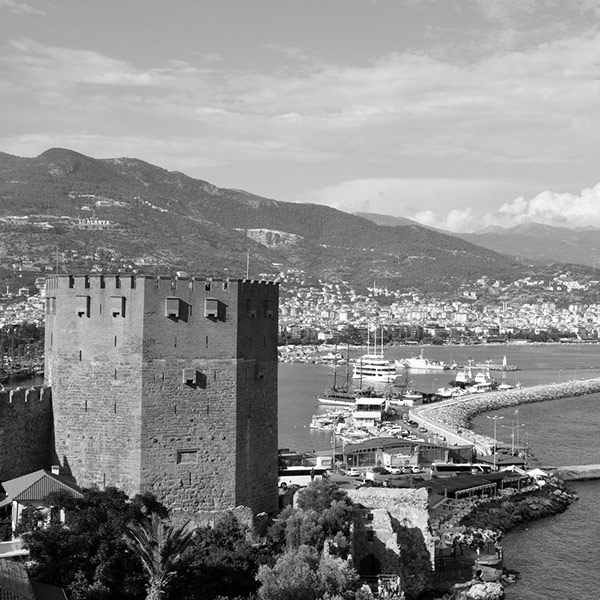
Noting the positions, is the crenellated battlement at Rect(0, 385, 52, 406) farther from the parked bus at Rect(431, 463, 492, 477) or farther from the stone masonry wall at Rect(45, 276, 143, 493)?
the parked bus at Rect(431, 463, 492, 477)

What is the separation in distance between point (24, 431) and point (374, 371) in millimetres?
69398

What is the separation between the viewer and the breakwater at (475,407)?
1805 inches

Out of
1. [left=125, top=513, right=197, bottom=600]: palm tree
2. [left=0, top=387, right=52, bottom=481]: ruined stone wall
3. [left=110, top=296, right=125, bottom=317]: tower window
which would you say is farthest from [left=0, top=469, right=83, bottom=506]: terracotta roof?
[left=110, top=296, right=125, bottom=317]: tower window

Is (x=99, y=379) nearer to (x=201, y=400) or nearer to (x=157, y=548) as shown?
(x=201, y=400)

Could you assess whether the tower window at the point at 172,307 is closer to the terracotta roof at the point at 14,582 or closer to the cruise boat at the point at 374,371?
the terracotta roof at the point at 14,582

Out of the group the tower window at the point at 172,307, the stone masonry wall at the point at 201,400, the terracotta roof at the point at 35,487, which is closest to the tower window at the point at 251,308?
the stone masonry wall at the point at 201,400

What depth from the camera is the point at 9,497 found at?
14.1 m

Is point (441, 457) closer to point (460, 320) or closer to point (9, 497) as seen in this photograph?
point (9, 497)

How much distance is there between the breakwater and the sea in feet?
3.48

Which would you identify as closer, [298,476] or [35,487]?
[35,487]

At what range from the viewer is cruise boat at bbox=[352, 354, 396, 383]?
81625 millimetres

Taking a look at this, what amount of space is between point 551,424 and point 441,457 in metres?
19.6

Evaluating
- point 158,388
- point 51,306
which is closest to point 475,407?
point 51,306

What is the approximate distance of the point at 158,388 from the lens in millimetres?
14570
